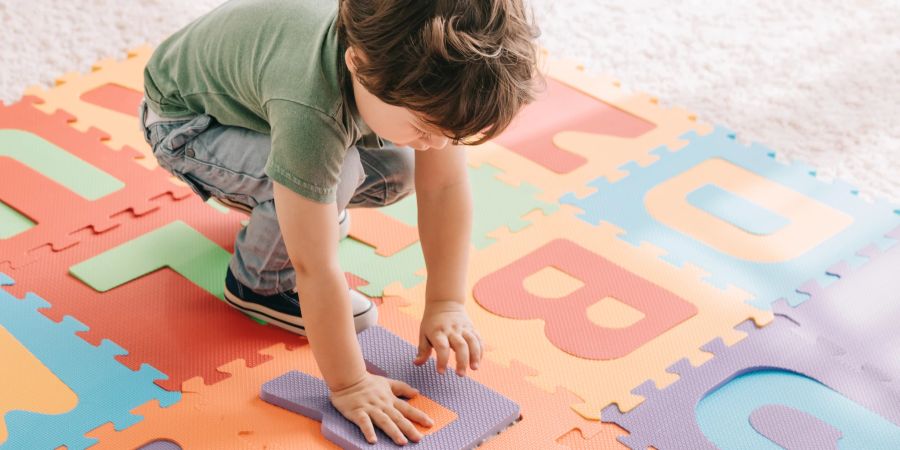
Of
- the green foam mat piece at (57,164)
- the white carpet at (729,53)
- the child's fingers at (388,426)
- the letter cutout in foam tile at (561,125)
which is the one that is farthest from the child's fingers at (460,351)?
the white carpet at (729,53)

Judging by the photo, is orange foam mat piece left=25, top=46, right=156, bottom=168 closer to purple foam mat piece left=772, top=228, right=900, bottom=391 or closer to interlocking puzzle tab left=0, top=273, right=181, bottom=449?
interlocking puzzle tab left=0, top=273, right=181, bottom=449

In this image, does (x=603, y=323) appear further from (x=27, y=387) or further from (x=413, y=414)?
(x=27, y=387)

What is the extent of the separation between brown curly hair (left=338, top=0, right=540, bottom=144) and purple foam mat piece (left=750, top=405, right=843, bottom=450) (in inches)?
18.8

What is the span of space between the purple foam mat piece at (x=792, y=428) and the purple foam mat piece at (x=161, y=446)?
1.98ft

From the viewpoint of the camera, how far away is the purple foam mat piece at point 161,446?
1.11m

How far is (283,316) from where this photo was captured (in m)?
1.27

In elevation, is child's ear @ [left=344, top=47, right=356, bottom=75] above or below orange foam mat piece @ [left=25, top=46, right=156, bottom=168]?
above

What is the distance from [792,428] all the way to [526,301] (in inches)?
13.5

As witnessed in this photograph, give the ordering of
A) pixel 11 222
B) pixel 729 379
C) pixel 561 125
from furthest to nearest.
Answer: pixel 561 125, pixel 11 222, pixel 729 379

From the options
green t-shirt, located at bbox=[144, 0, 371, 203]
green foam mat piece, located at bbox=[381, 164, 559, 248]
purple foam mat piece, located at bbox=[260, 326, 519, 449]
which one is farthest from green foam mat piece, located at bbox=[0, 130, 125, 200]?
purple foam mat piece, located at bbox=[260, 326, 519, 449]

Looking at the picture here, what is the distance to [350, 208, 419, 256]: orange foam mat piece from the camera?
143 centimetres

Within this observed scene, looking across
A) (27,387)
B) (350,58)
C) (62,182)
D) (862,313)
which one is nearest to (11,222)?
(62,182)

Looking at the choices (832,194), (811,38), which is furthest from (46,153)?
(811,38)

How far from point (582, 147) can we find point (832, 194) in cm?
36
